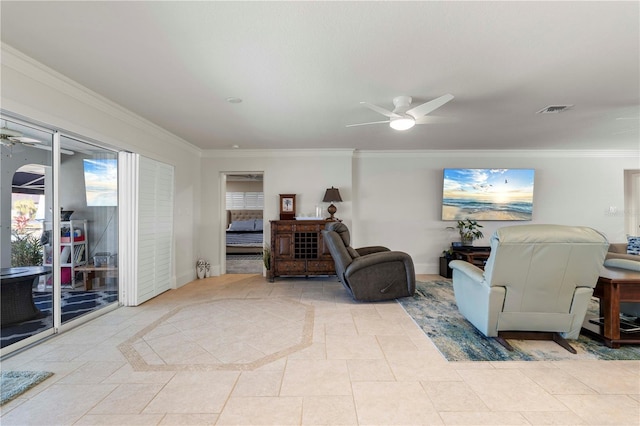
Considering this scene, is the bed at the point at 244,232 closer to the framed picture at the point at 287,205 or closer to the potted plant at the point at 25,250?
the framed picture at the point at 287,205

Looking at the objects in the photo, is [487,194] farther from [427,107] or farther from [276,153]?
[276,153]

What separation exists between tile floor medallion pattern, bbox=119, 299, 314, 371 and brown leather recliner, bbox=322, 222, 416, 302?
2.25 ft

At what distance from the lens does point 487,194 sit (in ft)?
18.5

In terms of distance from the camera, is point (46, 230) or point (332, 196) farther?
point (332, 196)

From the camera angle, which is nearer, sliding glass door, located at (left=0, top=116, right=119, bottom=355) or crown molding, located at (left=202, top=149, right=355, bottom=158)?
sliding glass door, located at (left=0, top=116, right=119, bottom=355)

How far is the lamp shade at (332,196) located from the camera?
209 inches

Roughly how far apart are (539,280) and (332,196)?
3.41 meters

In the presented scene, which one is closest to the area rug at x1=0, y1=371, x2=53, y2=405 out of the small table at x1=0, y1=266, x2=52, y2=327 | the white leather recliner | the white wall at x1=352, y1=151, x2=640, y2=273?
the small table at x1=0, y1=266, x2=52, y2=327

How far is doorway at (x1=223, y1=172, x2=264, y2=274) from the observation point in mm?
7625

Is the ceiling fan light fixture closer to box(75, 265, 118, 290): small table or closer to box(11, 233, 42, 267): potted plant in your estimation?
box(11, 233, 42, 267): potted plant

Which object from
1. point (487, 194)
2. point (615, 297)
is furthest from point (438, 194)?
point (615, 297)

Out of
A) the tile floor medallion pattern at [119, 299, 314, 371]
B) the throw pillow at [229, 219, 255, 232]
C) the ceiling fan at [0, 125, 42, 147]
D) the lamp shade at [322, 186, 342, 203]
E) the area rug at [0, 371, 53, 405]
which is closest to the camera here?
the area rug at [0, 371, 53, 405]

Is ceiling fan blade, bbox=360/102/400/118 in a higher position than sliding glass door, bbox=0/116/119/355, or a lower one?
higher

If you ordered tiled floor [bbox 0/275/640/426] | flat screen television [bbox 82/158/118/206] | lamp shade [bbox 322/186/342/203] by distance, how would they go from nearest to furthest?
tiled floor [bbox 0/275/640/426], flat screen television [bbox 82/158/118/206], lamp shade [bbox 322/186/342/203]
